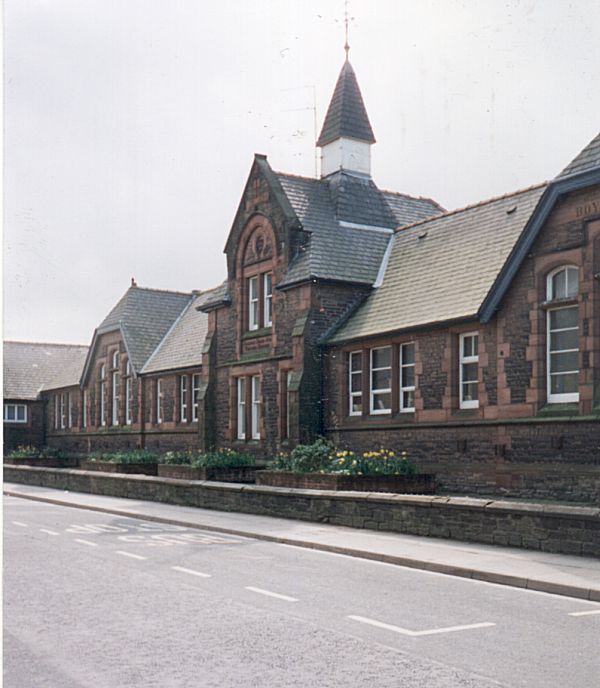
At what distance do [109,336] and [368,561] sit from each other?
34.9 m

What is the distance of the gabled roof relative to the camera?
142ft

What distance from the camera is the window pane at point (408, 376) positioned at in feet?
79.4

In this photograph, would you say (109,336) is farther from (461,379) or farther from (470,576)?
(470,576)

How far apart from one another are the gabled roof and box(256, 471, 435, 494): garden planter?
2200 cm

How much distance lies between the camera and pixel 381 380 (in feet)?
83.0

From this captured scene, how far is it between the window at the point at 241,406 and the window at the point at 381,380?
22.7 ft

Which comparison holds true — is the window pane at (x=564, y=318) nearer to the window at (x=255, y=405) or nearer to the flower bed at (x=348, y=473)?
the flower bed at (x=348, y=473)

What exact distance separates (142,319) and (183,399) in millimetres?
7823

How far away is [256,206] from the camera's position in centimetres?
3039

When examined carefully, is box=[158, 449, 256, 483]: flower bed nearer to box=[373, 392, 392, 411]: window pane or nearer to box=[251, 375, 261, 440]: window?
box=[251, 375, 261, 440]: window

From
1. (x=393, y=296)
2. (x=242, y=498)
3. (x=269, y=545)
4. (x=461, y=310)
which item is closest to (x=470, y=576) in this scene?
(x=269, y=545)

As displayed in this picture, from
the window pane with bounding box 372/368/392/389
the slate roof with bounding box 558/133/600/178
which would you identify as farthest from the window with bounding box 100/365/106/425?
the slate roof with bounding box 558/133/600/178

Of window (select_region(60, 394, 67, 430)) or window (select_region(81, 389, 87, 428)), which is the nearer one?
window (select_region(81, 389, 87, 428))

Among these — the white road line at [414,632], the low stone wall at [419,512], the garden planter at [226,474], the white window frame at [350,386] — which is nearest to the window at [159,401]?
the garden planter at [226,474]
